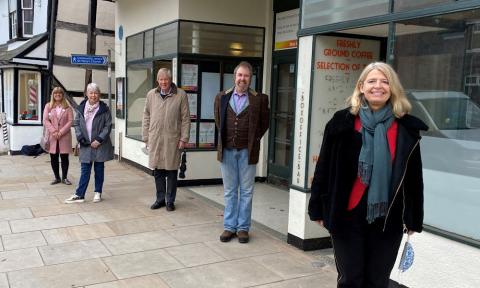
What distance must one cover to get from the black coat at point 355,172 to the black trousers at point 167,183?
3966 mm

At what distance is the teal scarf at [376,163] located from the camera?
2.62 m

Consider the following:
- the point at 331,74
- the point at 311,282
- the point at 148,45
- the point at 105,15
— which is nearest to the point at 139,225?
the point at 311,282

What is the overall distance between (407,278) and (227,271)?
1568 mm

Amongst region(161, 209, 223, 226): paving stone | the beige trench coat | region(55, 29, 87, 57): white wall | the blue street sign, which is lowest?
region(161, 209, 223, 226): paving stone

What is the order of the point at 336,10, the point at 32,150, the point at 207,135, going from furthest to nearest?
1. the point at 32,150
2. the point at 207,135
3. the point at 336,10

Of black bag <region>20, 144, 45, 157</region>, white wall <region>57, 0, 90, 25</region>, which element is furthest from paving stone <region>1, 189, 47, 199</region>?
white wall <region>57, 0, 90, 25</region>

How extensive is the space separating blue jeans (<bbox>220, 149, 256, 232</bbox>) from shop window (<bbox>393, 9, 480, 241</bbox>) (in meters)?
1.96

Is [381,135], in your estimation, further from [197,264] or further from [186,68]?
[186,68]

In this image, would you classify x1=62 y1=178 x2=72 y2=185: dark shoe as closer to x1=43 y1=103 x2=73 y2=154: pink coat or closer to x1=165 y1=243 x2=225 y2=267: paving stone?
x1=43 y1=103 x2=73 y2=154: pink coat

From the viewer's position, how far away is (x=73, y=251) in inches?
192

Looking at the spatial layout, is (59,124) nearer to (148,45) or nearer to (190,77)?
(190,77)

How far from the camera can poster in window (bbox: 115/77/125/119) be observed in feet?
35.9

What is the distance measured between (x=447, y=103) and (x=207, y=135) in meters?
5.34

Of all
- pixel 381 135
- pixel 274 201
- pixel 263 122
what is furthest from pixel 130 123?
pixel 381 135
